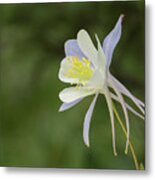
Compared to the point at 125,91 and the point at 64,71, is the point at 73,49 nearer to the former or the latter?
the point at 64,71

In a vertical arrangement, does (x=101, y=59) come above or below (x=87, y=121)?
above

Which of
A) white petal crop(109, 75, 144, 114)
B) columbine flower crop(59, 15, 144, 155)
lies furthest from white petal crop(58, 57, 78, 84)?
white petal crop(109, 75, 144, 114)

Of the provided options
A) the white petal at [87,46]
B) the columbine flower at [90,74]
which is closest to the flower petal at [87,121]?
the columbine flower at [90,74]

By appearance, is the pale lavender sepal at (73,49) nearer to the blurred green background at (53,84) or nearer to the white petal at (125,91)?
the blurred green background at (53,84)

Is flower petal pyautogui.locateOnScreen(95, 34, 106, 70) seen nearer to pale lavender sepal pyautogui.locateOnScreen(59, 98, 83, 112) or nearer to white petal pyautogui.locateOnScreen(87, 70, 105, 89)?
white petal pyautogui.locateOnScreen(87, 70, 105, 89)

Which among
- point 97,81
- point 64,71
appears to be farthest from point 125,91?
point 64,71

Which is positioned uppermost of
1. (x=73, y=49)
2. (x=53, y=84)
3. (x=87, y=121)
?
(x=73, y=49)
